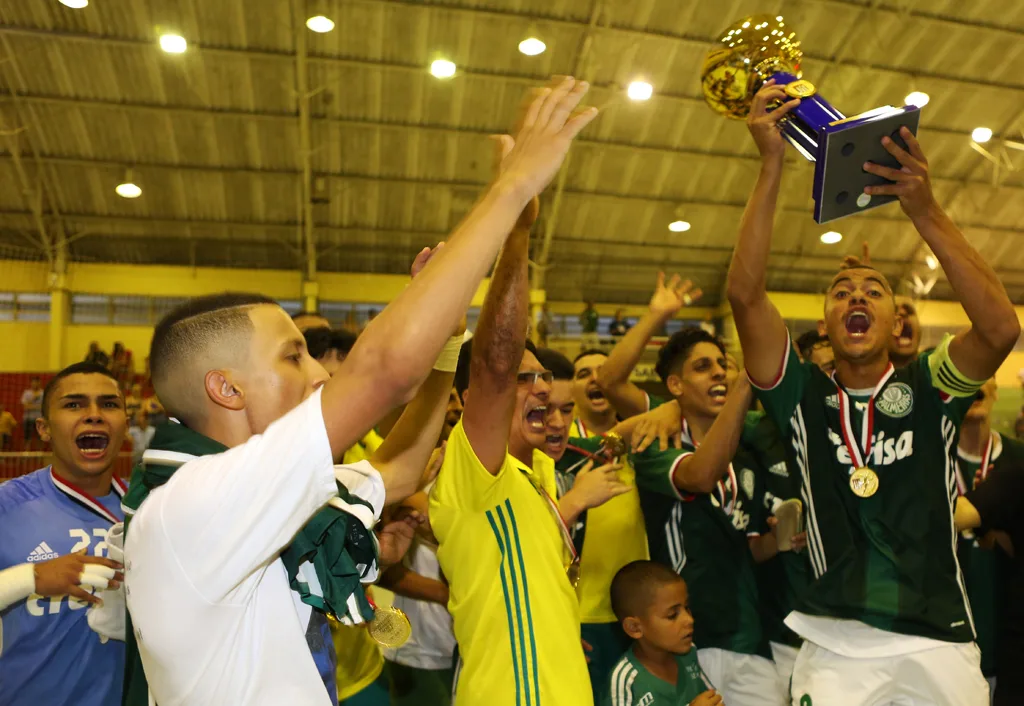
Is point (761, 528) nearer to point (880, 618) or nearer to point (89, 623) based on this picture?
point (880, 618)

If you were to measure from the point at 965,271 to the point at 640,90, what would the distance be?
14.2 m

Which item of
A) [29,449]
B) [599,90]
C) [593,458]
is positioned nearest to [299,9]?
[599,90]

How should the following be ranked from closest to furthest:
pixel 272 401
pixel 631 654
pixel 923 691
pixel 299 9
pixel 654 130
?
1. pixel 272 401
2. pixel 923 691
3. pixel 631 654
4. pixel 299 9
5. pixel 654 130

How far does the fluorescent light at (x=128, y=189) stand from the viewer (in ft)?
60.8

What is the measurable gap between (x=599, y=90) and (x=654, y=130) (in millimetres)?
1989

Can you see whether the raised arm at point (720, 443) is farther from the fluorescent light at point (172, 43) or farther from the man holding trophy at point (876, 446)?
the fluorescent light at point (172, 43)

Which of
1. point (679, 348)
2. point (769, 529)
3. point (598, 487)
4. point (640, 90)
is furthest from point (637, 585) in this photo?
point (640, 90)

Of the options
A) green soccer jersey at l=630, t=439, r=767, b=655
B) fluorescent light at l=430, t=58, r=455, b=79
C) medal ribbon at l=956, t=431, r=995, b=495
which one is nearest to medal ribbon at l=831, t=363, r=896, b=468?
green soccer jersey at l=630, t=439, r=767, b=655

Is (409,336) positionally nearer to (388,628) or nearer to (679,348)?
(388,628)

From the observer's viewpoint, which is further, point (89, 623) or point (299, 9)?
point (299, 9)

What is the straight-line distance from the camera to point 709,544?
446cm

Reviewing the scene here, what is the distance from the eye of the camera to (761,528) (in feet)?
15.1

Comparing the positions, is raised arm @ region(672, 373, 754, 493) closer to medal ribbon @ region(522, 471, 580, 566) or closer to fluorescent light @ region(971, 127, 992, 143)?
medal ribbon @ region(522, 471, 580, 566)

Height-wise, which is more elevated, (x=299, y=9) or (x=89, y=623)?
(x=299, y=9)
